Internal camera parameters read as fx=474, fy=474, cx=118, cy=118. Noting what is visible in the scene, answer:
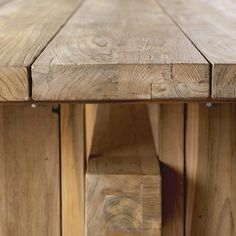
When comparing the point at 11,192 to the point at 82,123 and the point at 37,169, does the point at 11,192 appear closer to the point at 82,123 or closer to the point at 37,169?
the point at 37,169

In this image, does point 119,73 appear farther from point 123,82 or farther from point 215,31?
point 215,31

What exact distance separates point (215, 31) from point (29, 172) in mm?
369

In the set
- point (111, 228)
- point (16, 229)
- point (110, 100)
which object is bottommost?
point (16, 229)

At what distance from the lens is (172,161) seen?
751 millimetres

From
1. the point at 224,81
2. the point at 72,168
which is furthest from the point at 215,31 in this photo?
the point at 72,168

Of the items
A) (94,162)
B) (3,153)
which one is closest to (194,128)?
(94,162)

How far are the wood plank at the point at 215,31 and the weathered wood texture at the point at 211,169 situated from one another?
130mm

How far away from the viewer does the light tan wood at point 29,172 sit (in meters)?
0.75

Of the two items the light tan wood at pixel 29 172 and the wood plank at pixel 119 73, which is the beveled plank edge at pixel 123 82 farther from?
the light tan wood at pixel 29 172

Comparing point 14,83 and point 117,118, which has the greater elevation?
point 14,83

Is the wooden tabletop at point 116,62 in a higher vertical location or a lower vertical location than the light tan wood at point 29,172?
higher

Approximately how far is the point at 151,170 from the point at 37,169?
0.68ft

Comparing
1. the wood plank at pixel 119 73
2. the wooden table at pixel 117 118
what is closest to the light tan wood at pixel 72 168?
the wooden table at pixel 117 118

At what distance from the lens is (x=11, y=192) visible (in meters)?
0.77
